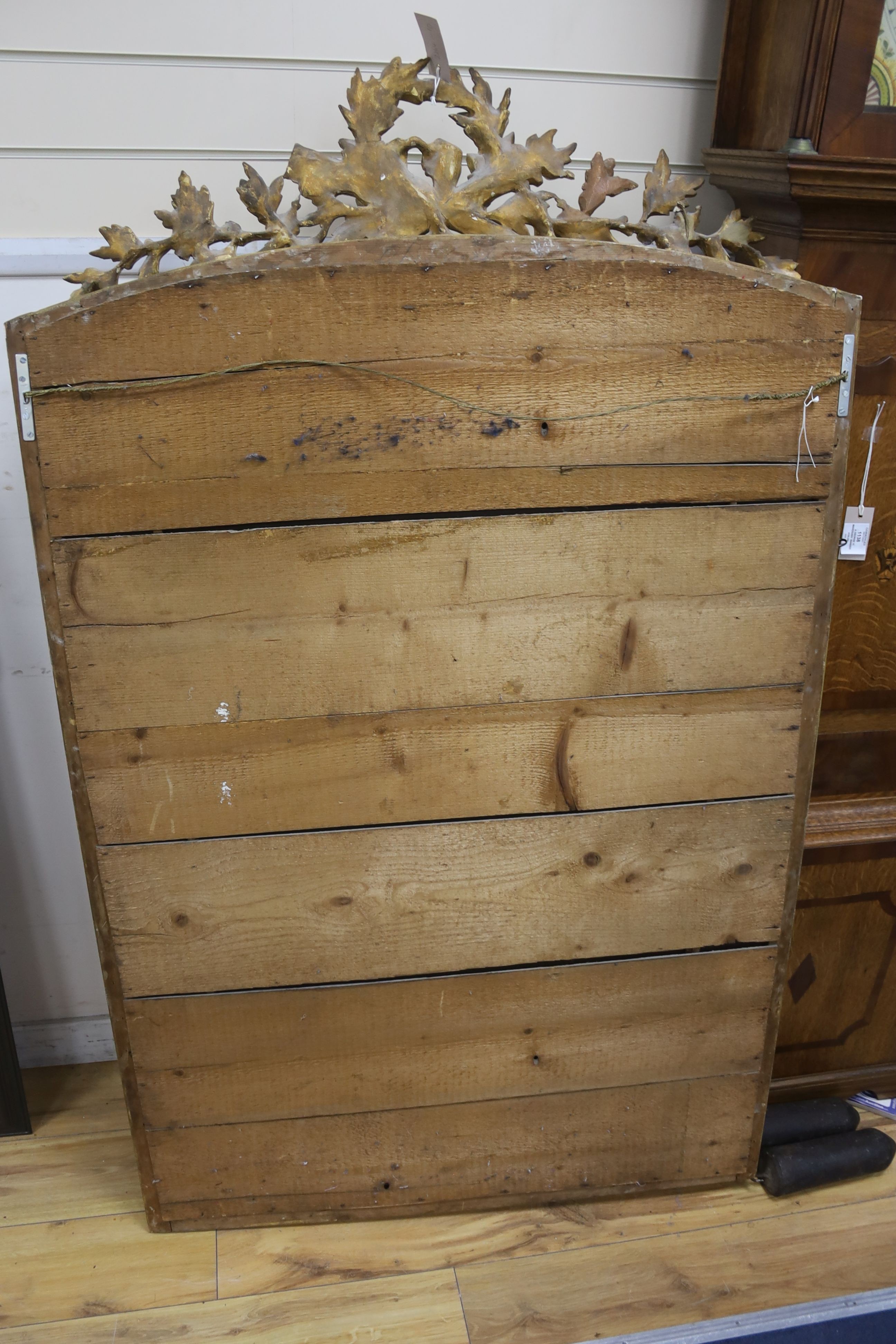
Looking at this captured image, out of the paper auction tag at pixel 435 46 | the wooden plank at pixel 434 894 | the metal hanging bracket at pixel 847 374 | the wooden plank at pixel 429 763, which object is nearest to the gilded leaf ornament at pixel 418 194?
the paper auction tag at pixel 435 46

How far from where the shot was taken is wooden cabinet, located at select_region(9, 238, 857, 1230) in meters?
1.01

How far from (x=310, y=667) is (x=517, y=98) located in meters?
0.75

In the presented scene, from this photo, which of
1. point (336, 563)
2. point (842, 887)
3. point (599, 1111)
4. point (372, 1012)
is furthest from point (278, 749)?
point (842, 887)

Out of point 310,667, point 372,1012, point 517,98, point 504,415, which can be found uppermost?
point 517,98

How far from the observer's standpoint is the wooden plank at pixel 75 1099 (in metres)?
1.50

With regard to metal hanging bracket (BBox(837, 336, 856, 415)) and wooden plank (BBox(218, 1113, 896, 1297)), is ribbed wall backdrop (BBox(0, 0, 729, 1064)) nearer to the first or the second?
metal hanging bracket (BBox(837, 336, 856, 415))

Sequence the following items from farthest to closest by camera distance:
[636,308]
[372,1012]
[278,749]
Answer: [372,1012] → [278,749] → [636,308]

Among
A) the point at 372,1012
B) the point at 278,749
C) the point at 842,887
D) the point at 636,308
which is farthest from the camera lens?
the point at 842,887

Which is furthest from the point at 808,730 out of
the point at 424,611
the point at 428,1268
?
the point at 428,1268

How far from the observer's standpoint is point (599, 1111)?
1329 millimetres

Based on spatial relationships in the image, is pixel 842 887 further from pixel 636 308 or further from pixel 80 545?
pixel 80 545

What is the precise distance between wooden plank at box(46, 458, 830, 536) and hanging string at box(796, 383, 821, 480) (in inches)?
0.9

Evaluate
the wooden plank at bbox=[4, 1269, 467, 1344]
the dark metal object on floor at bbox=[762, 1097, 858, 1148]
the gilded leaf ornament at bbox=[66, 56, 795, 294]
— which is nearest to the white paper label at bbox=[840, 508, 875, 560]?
the gilded leaf ornament at bbox=[66, 56, 795, 294]

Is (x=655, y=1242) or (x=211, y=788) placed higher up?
Answer: (x=211, y=788)
